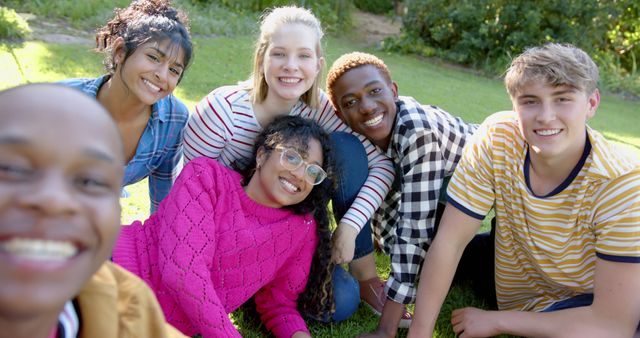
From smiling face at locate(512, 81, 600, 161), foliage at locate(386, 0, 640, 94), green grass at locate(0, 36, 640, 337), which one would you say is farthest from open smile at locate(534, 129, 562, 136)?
foliage at locate(386, 0, 640, 94)

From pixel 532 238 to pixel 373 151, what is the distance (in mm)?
887

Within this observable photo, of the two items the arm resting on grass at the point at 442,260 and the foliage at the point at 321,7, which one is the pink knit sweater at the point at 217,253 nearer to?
the arm resting on grass at the point at 442,260

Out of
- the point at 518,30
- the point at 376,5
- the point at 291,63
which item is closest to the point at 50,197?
the point at 291,63

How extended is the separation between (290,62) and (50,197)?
6.90 ft

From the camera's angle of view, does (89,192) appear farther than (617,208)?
No

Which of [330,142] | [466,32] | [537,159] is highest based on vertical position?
[537,159]

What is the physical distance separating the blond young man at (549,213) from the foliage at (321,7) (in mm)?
10790

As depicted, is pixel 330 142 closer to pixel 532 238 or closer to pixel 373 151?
pixel 373 151

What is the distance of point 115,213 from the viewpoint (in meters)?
1.07

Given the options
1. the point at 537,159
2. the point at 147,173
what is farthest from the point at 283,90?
the point at 537,159

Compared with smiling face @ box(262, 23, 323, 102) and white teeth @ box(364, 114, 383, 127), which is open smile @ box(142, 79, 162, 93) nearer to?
smiling face @ box(262, 23, 323, 102)

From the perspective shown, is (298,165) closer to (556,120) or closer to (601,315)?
(556,120)

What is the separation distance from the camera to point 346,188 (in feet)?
9.82

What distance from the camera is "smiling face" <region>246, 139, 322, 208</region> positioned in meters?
2.62
